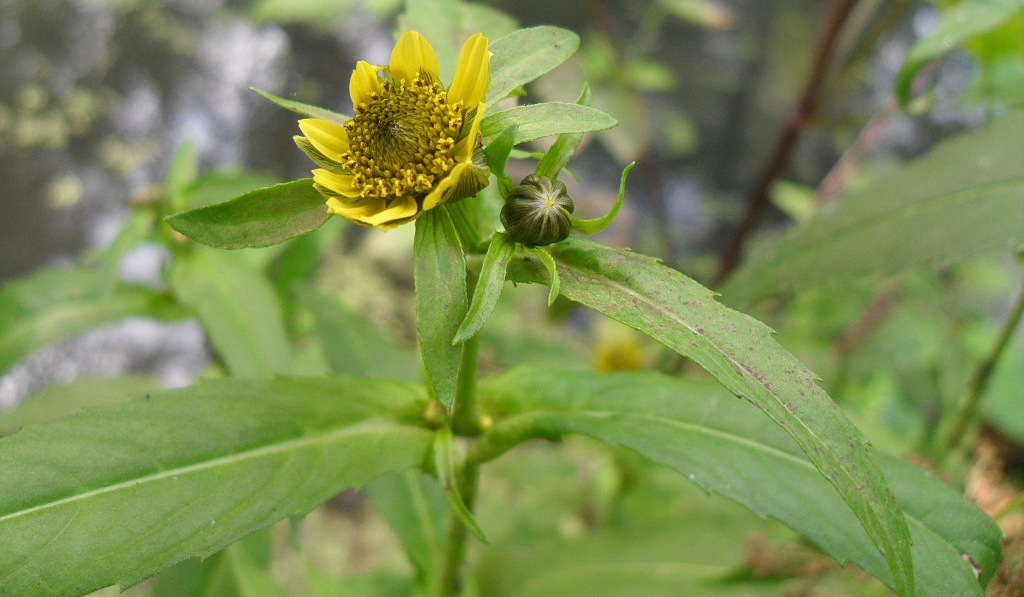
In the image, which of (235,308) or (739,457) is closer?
(739,457)

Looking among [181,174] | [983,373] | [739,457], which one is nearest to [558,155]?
[739,457]

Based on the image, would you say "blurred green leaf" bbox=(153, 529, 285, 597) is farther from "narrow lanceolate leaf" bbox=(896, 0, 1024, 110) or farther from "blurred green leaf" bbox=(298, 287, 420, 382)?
"narrow lanceolate leaf" bbox=(896, 0, 1024, 110)

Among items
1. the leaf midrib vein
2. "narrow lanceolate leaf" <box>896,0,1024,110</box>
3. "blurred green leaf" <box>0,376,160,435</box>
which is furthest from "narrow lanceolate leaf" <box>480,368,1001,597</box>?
"blurred green leaf" <box>0,376,160,435</box>

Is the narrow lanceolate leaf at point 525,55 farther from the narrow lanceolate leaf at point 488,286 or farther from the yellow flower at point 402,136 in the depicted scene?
the narrow lanceolate leaf at point 488,286

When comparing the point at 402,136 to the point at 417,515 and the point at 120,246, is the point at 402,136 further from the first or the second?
the point at 120,246

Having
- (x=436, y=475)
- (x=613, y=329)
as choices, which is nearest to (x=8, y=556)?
(x=436, y=475)

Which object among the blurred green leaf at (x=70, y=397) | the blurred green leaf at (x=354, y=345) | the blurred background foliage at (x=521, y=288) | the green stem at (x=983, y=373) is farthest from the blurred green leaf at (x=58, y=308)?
the green stem at (x=983, y=373)
